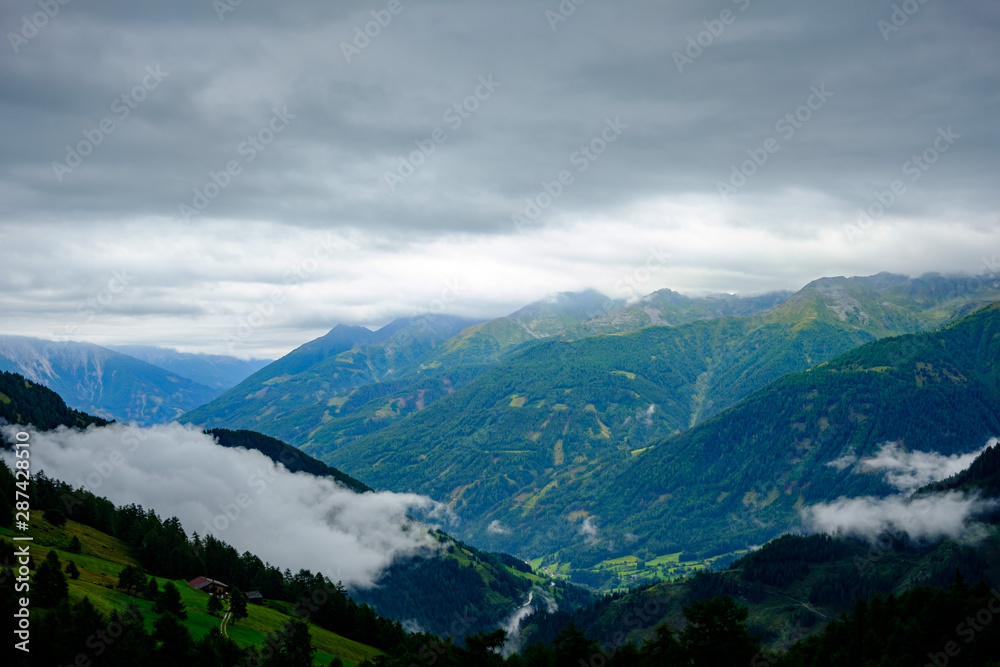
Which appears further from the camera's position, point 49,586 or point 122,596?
point 122,596

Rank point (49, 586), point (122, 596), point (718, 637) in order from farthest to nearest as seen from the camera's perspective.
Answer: point (122, 596), point (49, 586), point (718, 637)

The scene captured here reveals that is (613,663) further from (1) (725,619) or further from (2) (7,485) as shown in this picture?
(2) (7,485)

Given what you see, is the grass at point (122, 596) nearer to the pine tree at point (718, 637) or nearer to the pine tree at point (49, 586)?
the pine tree at point (49, 586)

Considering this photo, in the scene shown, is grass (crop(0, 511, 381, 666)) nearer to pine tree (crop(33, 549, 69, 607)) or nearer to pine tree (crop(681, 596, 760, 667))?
pine tree (crop(33, 549, 69, 607))

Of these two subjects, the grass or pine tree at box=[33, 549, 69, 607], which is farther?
the grass

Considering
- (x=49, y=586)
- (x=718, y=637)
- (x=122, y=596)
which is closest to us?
(x=718, y=637)

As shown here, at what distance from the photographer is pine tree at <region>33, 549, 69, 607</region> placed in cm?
9919

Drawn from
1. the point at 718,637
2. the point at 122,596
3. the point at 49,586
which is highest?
the point at 49,586

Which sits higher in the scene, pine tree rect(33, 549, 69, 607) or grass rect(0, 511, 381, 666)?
pine tree rect(33, 549, 69, 607)

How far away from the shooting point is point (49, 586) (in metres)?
100

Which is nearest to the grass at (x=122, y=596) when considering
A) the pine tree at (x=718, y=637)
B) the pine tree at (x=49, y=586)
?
the pine tree at (x=49, y=586)

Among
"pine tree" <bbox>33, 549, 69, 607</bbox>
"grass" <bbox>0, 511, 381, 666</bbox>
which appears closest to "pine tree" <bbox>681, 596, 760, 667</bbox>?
"grass" <bbox>0, 511, 381, 666</bbox>

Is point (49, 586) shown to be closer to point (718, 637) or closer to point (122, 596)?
point (122, 596)

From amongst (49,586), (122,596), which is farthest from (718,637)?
(122,596)
